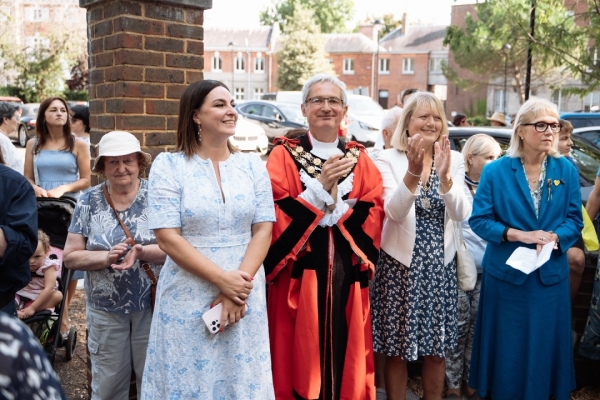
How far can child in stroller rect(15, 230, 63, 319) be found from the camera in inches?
167

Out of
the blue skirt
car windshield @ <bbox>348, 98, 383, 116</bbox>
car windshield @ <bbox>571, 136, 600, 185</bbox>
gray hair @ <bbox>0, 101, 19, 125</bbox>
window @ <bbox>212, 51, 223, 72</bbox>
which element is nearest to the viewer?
the blue skirt

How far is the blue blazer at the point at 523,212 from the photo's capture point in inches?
142

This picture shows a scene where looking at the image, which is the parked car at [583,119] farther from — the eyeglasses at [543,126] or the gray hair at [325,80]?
the gray hair at [325,80]

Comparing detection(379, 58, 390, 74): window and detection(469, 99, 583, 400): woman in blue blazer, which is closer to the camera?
detection(469, 99, 583, 400): woman in blue blazer

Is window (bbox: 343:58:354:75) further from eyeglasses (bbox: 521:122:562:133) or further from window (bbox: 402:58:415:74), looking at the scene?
eyeglasses (bbox: 521:122:562:133)

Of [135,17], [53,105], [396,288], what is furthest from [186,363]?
[53,105]

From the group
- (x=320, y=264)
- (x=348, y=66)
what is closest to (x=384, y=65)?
(x=348, y=66)

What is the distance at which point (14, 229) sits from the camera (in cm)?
272

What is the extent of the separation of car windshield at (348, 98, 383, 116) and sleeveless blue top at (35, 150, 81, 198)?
654 inches

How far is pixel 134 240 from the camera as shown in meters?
3.28

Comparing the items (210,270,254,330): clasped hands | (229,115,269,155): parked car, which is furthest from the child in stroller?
(229,115,269,155): parked car

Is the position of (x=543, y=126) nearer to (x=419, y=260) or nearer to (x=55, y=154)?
(x=419, y=260)

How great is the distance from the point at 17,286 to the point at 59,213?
1.74m

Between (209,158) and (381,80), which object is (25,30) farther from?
(209,158)
